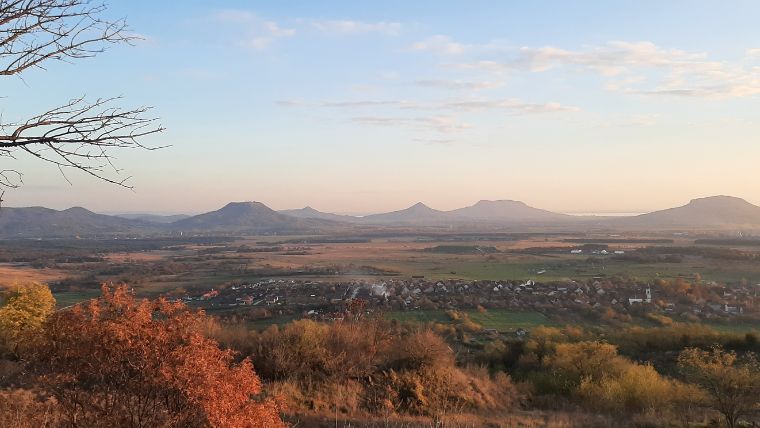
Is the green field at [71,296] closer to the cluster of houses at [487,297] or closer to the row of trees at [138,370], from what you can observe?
the cluster of houses at [487,297]

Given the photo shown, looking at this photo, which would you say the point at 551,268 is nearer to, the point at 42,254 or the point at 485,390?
the point at 485,390

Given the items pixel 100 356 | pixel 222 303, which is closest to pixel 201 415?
pixel 100 356

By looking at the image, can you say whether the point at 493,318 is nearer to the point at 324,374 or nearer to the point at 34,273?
the point at 324,374

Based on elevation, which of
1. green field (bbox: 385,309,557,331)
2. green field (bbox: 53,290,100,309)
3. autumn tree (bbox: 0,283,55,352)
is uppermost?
autumn tree (bbox: 0,283,55,352)

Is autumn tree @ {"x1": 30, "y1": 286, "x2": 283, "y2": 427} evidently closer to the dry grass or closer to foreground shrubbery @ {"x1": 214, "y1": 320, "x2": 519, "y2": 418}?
foreground shrubbery @ {"x1": 214, "y1": 320, "x2": 519, "y2": 418}

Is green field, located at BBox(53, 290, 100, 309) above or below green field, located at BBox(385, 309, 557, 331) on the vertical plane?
above

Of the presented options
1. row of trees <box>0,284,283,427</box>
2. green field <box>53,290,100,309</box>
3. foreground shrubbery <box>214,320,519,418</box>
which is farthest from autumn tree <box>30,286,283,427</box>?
green field <box>53,290,100,309</box>

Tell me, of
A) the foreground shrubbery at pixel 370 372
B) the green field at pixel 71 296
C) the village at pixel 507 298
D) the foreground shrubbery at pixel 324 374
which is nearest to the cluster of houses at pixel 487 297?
the village at pixel 507 298
